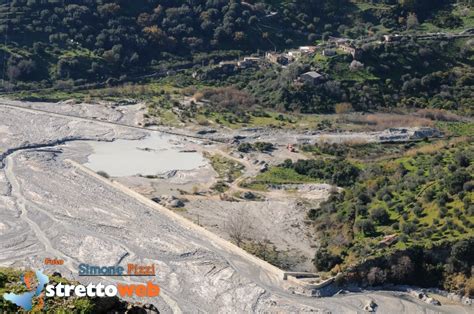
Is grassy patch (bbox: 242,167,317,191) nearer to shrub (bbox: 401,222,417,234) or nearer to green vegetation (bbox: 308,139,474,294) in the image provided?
green vegetation (bbox: 308,139,474,294)

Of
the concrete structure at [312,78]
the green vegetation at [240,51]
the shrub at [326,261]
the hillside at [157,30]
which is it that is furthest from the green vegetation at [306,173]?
the hillside at [157,30]

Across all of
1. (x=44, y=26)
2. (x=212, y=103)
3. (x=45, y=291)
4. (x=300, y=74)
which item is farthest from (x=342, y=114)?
(x=45, y=291)

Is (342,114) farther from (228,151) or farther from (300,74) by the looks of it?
(228,151)

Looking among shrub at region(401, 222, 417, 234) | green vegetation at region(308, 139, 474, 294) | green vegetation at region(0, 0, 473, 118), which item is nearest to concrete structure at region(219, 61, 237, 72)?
green vegetation at region(0, 0, 473, 118)

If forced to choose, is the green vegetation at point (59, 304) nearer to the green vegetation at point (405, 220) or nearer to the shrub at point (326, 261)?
the green vegetation at point (405, 220)

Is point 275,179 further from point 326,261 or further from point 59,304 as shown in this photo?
point 59,304
